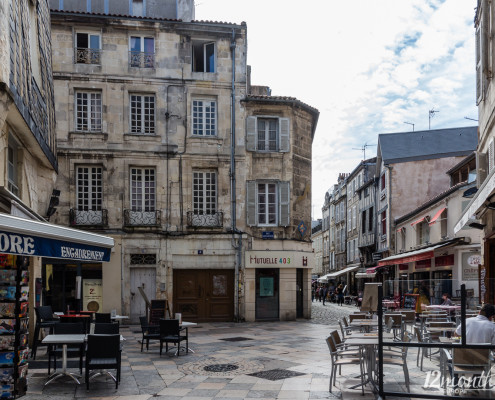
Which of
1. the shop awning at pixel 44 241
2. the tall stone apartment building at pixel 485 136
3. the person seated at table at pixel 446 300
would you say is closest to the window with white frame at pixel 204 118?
the tall stone apartment building at pixel 485 136

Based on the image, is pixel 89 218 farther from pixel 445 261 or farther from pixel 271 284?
pixel 445 261

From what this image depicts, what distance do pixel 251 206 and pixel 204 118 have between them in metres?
3.64

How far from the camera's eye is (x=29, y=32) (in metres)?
11.3

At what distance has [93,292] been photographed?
744 inches

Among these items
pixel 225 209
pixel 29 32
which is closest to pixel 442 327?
pixel 29 32

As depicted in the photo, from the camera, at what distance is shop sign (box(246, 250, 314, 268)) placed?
1966cm

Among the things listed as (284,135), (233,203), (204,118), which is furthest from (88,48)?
(284,135)

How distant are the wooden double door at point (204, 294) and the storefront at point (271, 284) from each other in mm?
715

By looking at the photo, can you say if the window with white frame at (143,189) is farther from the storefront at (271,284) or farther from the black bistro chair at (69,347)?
the black bistro chair at (69,347)

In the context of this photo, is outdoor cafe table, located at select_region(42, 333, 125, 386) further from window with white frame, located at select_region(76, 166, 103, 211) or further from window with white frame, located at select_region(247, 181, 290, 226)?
window with white frame, located at select_region(247, 181, 290, 226)

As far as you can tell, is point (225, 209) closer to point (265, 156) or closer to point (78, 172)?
point (265, 156)

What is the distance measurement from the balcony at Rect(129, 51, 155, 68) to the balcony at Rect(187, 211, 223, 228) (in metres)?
5.54

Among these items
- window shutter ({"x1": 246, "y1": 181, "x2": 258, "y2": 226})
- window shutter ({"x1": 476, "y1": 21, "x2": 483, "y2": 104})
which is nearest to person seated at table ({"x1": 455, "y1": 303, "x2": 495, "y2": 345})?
window shutter ({"x1": 476, "y1": 21, "x2": 483, "y2": 104})

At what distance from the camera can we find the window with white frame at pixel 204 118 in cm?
2000
